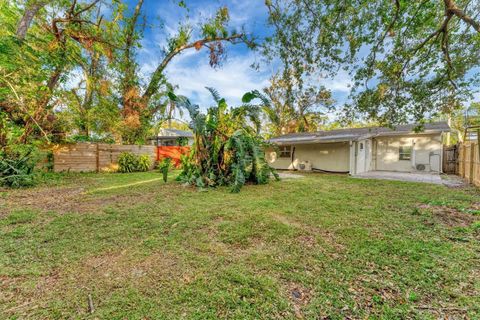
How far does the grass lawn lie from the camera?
1.71 m

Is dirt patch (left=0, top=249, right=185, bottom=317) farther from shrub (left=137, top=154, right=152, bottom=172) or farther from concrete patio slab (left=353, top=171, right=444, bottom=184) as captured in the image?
shrub (left=137, top=154, right=152, bottom=172)

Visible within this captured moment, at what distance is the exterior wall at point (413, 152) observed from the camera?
11.5m

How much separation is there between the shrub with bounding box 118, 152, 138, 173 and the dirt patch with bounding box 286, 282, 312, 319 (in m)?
11.5

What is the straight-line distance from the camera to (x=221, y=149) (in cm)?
713

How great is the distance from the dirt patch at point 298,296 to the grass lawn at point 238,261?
0.04ft

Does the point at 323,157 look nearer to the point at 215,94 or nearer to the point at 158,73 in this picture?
the point at 215,94

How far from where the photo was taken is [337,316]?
1635 mm

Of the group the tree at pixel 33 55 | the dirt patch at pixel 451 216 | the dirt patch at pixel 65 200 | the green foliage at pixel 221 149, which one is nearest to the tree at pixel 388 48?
the green foliage at pixel 221 149

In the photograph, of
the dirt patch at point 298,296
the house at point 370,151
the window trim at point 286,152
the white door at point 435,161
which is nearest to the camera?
the dirt patch at point 298,296

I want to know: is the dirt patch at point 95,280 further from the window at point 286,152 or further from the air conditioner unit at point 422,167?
the air conditioner unit at point 422,167

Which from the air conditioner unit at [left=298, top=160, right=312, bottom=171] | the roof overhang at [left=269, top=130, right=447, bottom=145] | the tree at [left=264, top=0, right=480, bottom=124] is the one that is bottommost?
the air conditioner unit at [left=298, top=160, right=312, bottom=171]

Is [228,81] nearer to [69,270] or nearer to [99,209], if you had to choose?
[99,209]

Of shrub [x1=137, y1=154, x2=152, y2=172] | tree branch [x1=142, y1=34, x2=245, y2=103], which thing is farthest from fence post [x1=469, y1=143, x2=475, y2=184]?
shrub [x1=137, y1=154, x2=152, y2=172]

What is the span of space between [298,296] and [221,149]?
222 inches
